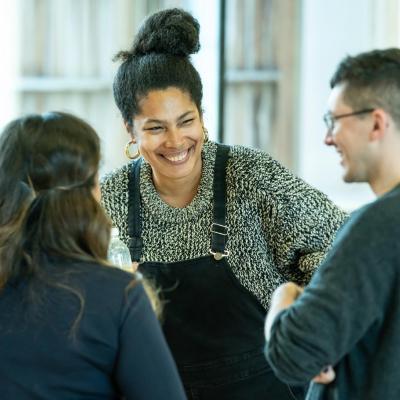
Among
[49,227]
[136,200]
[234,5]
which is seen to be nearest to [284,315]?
[49,227]

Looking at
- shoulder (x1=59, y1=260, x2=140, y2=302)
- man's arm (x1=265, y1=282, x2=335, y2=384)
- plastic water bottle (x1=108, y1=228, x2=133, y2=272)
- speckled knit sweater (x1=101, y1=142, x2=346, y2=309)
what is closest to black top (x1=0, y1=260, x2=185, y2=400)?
shoulder (x1=59, y1=260, x2=140, y2=302)

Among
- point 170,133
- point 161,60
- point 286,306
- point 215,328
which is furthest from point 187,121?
point 286,306

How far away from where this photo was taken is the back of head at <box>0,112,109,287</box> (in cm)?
151

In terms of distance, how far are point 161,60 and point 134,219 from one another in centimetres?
40

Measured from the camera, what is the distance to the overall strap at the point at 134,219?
224 centimetres

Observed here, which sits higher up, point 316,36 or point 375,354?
point 316,36

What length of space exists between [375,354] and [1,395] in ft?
2.09

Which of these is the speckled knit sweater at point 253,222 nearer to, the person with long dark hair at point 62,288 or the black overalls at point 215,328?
the black overalls at point 215,328

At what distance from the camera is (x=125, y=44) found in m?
4.52

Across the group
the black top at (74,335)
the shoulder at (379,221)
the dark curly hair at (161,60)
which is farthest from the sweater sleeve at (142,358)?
the dark curly hair at (161,60)

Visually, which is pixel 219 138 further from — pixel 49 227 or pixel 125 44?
pixel 49 227

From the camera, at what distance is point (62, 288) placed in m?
1.47

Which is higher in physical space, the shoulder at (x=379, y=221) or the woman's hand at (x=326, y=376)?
the shoulder at (x=379, y=221)

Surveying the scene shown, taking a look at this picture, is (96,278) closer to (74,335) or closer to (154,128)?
(74,335)
